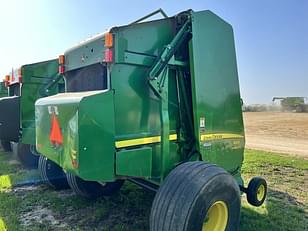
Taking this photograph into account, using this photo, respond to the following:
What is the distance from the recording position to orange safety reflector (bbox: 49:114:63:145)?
2.78 m

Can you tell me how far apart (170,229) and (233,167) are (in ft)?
5.28

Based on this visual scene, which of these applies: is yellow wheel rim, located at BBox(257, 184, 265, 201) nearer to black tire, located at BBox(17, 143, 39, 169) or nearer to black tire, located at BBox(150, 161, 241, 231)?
black tire, located at BBox(150, 161, 241, 231)

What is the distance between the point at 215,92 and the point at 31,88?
4315 mm

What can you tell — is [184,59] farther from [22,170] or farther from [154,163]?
[22,170]

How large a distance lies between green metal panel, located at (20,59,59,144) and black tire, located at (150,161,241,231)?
13.6 ft

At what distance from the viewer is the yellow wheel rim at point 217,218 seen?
9.52 ft

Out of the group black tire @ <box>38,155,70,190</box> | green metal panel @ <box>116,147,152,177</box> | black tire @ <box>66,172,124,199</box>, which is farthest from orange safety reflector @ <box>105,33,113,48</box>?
black tire @ <box>38,155,70,190</box>

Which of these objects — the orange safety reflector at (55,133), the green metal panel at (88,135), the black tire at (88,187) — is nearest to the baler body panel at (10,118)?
the black tire at (88,187)

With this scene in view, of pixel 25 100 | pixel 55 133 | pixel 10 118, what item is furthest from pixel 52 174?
pixel 55 133

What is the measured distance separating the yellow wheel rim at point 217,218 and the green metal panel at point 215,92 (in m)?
0.60

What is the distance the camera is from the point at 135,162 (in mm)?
2867

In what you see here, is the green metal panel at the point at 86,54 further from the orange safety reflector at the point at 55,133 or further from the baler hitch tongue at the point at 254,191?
the baler hitch tongue at the point at 254,191

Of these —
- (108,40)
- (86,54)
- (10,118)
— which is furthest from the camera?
(10,118)

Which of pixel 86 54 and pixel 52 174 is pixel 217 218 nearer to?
pixel 86 54
